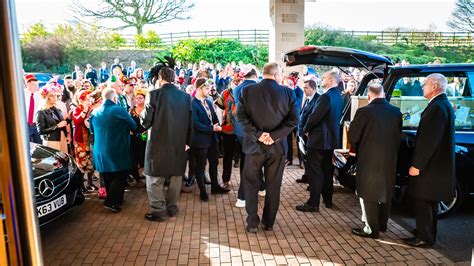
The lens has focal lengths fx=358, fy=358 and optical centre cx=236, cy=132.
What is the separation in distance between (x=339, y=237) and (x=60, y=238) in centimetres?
321

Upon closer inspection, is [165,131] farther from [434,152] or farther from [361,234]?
[434,152]

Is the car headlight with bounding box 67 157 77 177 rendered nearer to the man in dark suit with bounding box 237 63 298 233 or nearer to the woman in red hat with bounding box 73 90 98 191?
the woman in red hat with bounding box 73 90 98 191

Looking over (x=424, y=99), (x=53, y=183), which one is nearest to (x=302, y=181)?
(x=424, y=99)

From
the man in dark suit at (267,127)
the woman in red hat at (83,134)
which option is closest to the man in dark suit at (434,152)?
the man in dark suit at (267,127)

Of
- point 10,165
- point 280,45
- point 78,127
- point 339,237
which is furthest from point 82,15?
point 10,165

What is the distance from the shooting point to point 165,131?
171 inches

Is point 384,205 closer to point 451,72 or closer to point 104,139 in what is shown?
point 451,72

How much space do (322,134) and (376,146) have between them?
36.9 inches

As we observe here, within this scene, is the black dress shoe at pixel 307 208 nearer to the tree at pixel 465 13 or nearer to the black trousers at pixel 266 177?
the black trousers at pixel 266 177

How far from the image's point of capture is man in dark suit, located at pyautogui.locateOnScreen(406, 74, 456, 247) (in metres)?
3.52

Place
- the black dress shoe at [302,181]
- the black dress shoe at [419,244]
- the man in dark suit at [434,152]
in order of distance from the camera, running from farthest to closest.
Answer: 1. the black dress shoe at [302,181]
2. the black dress shoe at [419,244]
3. the man in dark suit at [434,152]

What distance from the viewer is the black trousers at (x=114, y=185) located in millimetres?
4809

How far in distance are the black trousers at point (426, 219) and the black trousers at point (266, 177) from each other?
58.8 inches

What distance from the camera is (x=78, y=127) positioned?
5.37 m
